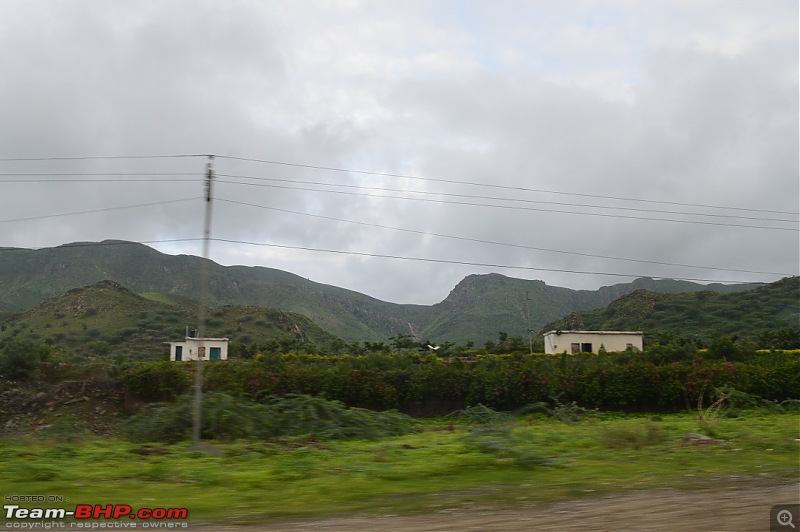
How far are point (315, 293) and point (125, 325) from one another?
86.8m

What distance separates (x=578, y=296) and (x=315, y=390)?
147 meters

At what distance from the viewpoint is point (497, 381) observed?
107 feet

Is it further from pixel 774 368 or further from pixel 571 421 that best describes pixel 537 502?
pixel 774 368

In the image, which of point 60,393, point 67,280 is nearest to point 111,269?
point 67,280

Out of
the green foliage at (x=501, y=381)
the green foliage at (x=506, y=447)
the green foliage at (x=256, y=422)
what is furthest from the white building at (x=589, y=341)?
the green foliage at (x=506, y=447)

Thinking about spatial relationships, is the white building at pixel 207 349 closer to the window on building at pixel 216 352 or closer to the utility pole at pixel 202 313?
the window on building at pixel 216 352

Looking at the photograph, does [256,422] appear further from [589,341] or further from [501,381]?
[589,341]

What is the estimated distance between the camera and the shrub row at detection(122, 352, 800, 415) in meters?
31.3

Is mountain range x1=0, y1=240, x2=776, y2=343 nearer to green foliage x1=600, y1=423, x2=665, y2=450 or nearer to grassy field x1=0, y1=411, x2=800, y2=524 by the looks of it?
grassy field x1=0, y1=411, x2=800, y2=524

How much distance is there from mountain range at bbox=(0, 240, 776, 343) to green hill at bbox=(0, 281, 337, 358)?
2295 centimetres

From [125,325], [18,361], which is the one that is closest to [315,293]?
[125,325]

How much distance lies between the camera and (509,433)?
13.3m

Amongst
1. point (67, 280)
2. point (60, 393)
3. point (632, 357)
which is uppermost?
point (67, 280)

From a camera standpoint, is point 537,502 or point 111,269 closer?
point 537,502
